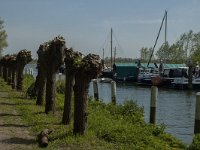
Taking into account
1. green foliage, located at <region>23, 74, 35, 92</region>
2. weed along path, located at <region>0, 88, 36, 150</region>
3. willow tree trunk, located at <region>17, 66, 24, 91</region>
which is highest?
willow tree trunk, located at <region>17, 66, 24, 91</region>

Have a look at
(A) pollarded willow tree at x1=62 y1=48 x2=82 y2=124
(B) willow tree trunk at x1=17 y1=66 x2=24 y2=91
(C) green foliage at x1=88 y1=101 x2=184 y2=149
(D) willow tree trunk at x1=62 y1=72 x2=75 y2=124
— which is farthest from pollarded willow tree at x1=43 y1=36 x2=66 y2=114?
(B) willow tree trunk at x1=17 y1=66 x2=24 y2=91

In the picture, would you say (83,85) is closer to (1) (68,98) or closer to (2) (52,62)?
(1) (68,98)

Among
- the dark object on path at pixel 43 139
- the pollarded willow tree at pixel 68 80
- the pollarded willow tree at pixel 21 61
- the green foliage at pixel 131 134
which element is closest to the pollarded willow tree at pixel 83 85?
the green foliage at pixel 131 134

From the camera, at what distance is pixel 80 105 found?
13.9 meters

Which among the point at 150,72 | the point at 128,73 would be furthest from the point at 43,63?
the point at 128,73

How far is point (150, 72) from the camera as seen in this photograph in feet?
287

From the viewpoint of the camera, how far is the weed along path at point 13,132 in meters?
12.6

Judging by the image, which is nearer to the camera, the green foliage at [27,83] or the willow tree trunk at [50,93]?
the willow tree trunk at [50,93]

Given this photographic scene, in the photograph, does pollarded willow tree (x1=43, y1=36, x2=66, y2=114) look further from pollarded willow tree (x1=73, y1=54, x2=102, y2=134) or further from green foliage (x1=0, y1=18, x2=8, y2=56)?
green foliage (x1=0, y1=18, x2=8, y2=56)

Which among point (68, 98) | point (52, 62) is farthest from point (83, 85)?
point (52, 62)

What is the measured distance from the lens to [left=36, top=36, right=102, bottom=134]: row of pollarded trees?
13844 millimetres

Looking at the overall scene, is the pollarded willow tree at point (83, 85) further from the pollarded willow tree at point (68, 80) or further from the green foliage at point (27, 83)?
the green foliage at point (27, 83)

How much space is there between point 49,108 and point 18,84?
15007 millimetres

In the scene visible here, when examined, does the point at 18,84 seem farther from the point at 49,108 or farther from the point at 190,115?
the point at 49,108
